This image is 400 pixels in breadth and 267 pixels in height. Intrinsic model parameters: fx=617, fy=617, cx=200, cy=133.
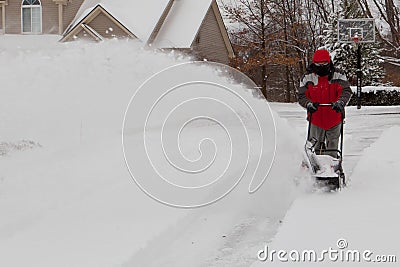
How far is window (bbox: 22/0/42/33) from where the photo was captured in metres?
30.4

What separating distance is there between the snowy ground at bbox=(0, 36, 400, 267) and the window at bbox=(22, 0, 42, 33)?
1892cm

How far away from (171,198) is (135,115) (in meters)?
5.49

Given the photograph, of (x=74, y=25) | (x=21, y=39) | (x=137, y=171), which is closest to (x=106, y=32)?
(x=74, y=25)

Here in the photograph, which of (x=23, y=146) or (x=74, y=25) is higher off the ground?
(x=74, y=25)

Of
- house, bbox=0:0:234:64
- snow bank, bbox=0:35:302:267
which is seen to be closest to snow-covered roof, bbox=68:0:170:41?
house, bbox=0:0:234:64

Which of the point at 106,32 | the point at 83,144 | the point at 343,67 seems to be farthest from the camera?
the point at 343,67

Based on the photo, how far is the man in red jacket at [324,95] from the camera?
25.6 ft

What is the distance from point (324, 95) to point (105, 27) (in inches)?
867

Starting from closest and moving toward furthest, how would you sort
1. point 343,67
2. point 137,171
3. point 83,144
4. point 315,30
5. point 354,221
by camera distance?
1. point 354,221
2. point 137,171
3. point 83,144
4. point 343,67
5. point 315,30

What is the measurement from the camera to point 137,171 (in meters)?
7.91

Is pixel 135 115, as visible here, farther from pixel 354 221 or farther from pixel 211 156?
pixel 354 221

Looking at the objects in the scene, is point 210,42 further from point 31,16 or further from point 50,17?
point 31,16

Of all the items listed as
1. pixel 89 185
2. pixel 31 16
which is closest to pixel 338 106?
pixel 89 185

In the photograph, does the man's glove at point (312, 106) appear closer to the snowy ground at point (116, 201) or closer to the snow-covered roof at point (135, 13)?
the snowy ground at point (116, 201)
